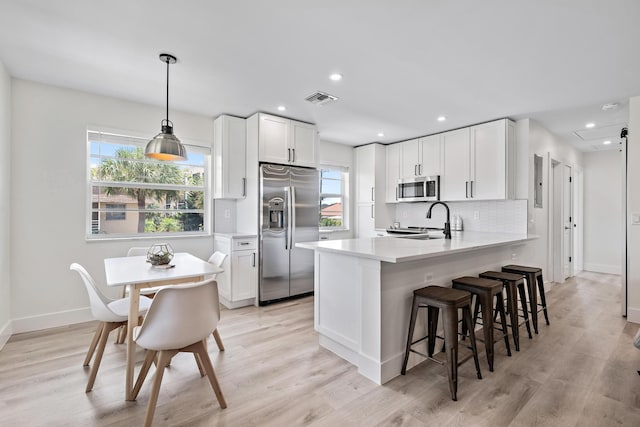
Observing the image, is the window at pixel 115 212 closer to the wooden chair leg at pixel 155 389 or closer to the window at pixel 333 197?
the wooden chair leg at pixel 155 389

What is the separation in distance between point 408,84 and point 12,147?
392 cm

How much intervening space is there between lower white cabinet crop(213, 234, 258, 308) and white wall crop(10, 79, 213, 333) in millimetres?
1208

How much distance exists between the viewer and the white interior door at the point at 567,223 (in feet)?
17.2

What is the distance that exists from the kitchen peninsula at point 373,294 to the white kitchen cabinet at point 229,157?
6.19 ft

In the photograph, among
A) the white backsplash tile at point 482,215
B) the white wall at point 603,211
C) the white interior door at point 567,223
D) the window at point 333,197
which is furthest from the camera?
the white wall at point 603,211

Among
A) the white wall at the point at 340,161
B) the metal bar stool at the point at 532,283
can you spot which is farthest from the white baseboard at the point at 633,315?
the white wall at the point at 340,161

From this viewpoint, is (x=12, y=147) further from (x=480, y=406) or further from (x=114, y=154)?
(x=480, y=406)

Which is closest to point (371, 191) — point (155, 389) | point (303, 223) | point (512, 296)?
point (303, 223)

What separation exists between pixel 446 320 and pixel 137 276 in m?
2.09

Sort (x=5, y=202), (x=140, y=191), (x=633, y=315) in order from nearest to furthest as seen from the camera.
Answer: (x=5, y=202), (x=633, y=315), (x=140, y=191)

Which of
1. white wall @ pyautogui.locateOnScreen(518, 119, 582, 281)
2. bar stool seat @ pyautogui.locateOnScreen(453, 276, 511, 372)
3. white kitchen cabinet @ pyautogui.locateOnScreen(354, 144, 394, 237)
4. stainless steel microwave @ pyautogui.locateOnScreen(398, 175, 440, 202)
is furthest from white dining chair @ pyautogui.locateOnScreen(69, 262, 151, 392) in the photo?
white wall @ pyautogui.locateOnScreen(518, 119, 582, 281)

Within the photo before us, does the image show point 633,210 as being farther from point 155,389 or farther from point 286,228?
point 155,389

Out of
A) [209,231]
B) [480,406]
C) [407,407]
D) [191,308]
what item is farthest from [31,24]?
[480,406]

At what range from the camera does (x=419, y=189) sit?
5.17 meters
